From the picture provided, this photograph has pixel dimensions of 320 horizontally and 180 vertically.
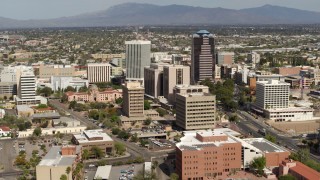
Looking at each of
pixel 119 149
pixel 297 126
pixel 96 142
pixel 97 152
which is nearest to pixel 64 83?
pixel 96 142

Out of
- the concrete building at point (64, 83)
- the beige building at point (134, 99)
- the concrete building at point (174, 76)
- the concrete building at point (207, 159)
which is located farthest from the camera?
the concrete building at point (64, 83)

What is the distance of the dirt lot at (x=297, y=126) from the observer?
4700 centimetres

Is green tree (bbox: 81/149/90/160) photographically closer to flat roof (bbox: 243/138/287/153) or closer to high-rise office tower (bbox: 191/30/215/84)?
flat roof (bbox: 243/138/287/153)

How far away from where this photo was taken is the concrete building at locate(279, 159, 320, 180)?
30.1 metres

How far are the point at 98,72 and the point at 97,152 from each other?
36.3 m

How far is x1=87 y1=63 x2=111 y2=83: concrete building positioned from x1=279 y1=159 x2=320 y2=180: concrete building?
43535mm

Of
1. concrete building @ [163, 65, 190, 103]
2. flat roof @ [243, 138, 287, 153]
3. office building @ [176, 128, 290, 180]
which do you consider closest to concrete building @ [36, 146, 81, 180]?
office building @ [176, 128, 290, 180]

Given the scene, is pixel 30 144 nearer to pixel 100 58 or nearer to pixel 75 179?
pixel 75 179

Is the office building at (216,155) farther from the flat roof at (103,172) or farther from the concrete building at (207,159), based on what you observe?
the flat roof at (103,172)

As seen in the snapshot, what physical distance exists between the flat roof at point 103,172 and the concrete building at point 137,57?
31346mm

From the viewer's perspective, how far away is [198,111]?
44.3 metres

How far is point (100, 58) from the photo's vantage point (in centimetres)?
9756

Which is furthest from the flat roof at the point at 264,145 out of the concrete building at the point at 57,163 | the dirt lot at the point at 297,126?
the concrete building at the point at 57,163

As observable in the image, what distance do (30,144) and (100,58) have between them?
5578cm
